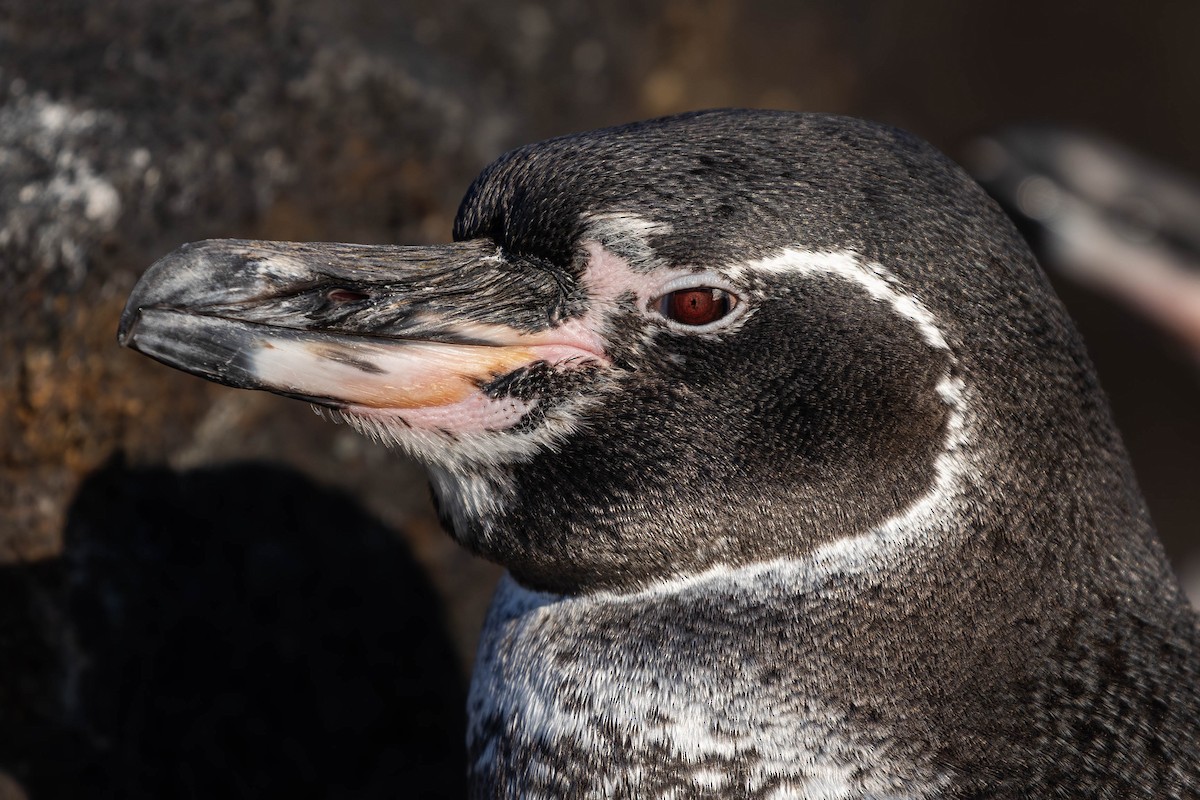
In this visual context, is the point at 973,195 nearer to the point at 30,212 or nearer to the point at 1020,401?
the point at 1020,401

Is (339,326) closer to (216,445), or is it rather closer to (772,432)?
(772,432)

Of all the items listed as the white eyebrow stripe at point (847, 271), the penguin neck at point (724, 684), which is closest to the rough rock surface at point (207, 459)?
the penguin neck at point (724, 684)

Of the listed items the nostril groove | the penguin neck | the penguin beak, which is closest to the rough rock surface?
the penguin beak

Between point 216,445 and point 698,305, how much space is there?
2.29 metres

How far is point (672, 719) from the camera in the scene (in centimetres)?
223

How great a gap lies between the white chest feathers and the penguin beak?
555 mm

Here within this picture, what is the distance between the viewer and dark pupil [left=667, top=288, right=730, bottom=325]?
7.03 ft

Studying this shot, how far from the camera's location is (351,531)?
410 centimetres

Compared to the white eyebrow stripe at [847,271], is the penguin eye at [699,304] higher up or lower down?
lower down

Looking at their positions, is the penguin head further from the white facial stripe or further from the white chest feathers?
the white chest feathers

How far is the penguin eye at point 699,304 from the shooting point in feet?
7.03

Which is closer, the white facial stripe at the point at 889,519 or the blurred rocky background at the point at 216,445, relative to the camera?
the white facial stripe at the point at 889,519

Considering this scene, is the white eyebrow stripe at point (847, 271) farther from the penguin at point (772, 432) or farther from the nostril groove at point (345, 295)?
the nostril groove at point (345, 295)

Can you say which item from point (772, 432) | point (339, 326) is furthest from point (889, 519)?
point (339, 326)
